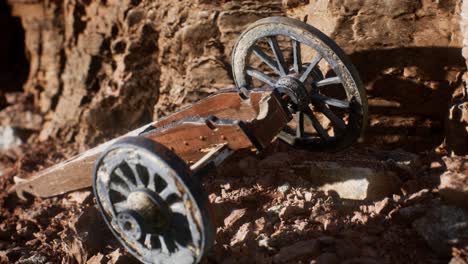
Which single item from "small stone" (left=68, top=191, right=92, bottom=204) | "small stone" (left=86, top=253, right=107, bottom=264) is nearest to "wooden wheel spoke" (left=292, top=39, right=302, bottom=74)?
"small stone" (left=86, top=253, right=107, bottom=264)

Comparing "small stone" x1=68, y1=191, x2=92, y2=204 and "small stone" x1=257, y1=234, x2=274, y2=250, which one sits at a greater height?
"small stone" x1=257, y1=234, x2=274, y2=250

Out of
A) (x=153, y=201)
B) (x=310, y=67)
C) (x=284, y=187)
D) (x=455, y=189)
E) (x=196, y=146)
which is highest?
(x=310, y=67)

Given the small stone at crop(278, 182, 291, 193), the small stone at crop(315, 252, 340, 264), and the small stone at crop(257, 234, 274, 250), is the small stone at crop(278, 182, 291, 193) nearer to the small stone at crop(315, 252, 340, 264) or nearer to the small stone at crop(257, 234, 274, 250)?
the small stone at crop(257, 234, 274, 250)

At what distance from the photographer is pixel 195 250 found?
296 cm

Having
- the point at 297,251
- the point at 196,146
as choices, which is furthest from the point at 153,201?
the point at 297,251

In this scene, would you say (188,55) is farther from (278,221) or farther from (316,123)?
(278,221)

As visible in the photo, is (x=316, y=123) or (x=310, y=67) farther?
(x=316, y=123)

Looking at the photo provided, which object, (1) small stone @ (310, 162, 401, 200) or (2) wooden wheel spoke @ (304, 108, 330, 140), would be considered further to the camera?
(2) wooden wheel spoke @ (304, 108, 330, 140)

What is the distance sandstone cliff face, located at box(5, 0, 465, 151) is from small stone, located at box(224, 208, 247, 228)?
1734 millimetres

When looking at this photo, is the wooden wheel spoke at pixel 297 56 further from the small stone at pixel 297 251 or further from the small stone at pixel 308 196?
the small stone at pixel 297 251

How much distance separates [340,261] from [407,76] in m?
2.16

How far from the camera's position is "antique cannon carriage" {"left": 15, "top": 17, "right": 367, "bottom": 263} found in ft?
9.59

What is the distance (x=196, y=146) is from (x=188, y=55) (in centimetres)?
242

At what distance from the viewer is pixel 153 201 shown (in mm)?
2973
